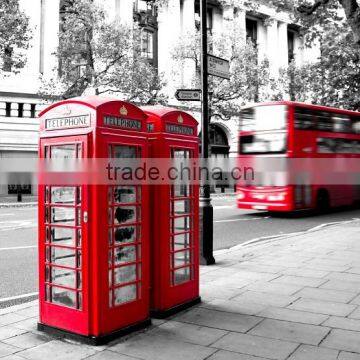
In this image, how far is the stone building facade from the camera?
95.2 feet

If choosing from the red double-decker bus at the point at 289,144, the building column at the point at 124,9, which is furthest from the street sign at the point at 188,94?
the building column at the point at 124,9

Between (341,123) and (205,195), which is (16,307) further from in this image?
(341,123)

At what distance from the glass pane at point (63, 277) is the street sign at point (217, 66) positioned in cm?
442

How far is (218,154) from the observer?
128 ft

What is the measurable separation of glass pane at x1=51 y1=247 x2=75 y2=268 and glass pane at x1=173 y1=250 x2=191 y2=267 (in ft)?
3.97

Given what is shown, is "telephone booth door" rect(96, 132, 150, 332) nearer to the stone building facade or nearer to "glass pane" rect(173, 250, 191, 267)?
"glass pane" rect(173, 250, 191, 267)

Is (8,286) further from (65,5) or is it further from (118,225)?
(65,5)

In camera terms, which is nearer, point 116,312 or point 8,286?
point 116,312

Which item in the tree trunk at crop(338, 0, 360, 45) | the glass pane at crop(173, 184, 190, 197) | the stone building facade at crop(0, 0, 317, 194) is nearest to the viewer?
the glass pane at crop(173, 184, 190, 197)

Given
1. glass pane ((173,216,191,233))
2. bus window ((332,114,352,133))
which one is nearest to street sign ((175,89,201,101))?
glass pane ((173,216,191,233))

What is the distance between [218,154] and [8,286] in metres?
32.9

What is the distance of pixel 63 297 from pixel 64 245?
1.62ft

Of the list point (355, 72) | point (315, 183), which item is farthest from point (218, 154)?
point (315, 183)

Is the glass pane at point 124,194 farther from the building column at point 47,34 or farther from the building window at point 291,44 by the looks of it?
the building window at point 291,44
